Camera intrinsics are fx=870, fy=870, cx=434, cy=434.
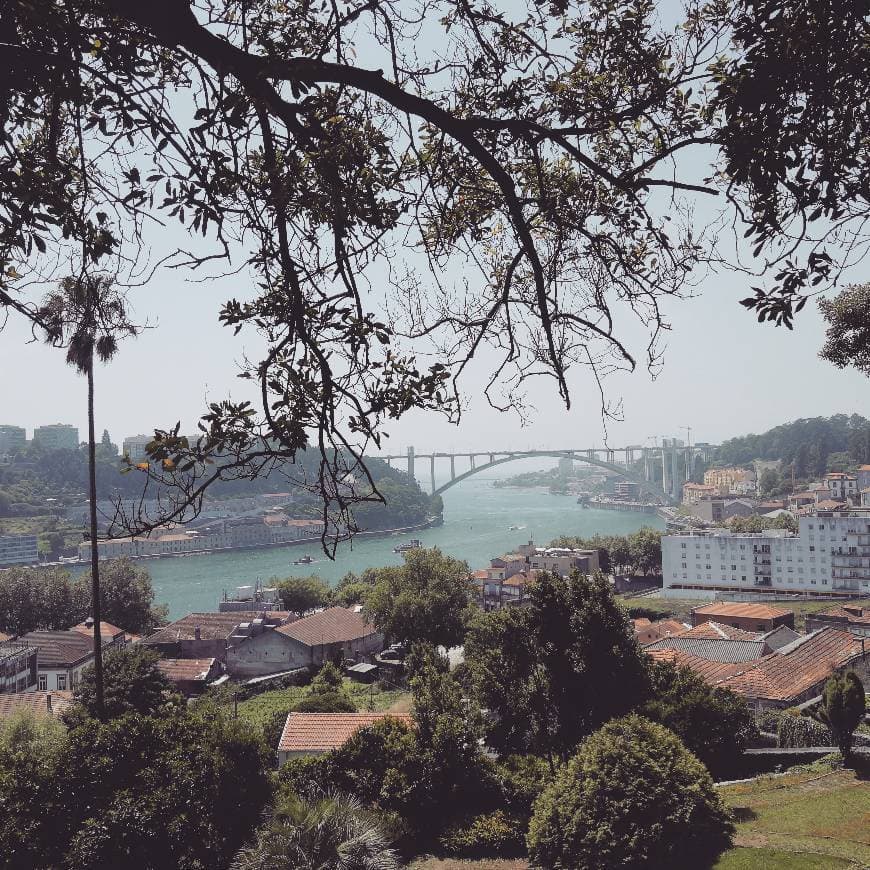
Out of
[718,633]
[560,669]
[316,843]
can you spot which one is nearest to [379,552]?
[718,633]

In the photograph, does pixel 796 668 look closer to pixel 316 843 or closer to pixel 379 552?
pixel 316 843

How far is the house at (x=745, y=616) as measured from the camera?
21281 millimetres

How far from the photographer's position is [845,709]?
24.0 ft

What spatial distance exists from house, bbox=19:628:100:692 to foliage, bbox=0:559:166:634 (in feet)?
15.7

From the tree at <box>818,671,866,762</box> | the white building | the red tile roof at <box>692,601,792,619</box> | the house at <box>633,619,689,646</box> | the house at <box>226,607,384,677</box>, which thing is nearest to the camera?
the tree at <box>818,671,866,762</box>

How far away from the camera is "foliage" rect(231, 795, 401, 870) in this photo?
471cm

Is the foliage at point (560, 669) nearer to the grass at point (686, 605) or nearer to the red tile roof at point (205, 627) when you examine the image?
the red tile roof at point (205, 627)

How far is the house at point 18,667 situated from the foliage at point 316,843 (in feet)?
41.9

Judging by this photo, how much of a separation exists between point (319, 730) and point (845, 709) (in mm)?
5557

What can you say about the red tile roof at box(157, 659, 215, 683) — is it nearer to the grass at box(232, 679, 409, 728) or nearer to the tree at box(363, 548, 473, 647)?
the grass at box(232, 679, 409, 728)

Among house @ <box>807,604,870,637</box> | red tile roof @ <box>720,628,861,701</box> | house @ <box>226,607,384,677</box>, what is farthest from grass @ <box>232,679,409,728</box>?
house @ <box>807,604,870,637</box>

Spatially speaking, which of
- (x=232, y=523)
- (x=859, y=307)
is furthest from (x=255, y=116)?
(x=232, y=523)

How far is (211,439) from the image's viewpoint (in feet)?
4.21

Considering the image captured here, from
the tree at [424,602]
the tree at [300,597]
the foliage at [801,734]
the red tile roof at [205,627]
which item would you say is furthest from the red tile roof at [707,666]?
the tree at [300,597]
